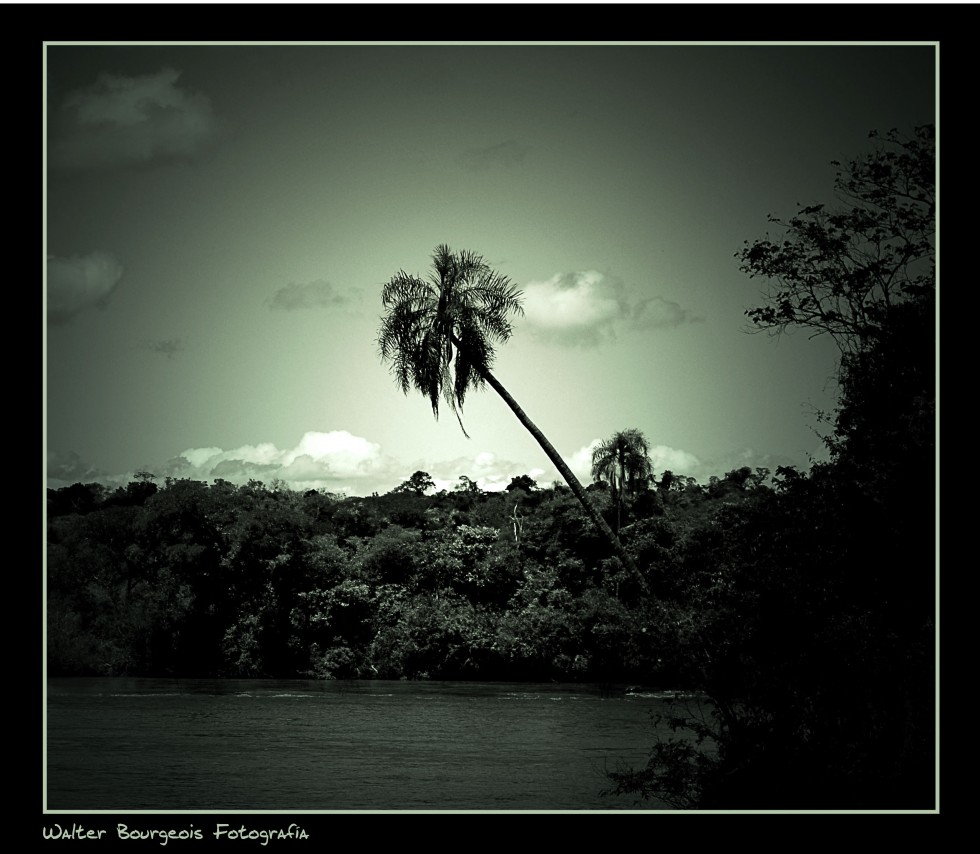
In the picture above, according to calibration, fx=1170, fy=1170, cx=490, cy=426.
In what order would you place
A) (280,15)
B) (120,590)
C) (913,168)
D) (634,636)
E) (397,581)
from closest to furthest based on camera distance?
(280,15) < (913,168) < (634,636) < (120,590) < (397,581)

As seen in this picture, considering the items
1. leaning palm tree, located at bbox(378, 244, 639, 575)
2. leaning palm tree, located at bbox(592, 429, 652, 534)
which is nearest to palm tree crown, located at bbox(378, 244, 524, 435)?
leaning palm tree, located at bbox(378, 244, 639, 575)

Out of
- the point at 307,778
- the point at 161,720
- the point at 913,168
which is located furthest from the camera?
the point at 161,720

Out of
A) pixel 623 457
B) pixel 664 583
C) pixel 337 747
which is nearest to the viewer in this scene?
pixel 664 583

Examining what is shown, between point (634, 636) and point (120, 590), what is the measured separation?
27.0 meters

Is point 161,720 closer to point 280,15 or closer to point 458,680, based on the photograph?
point 458,680

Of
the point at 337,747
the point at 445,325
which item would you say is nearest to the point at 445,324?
the point at 445,325

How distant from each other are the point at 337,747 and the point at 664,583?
335 inches

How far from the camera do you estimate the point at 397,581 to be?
4069cm

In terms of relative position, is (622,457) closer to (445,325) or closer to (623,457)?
(623,457)

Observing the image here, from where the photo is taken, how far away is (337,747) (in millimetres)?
21188

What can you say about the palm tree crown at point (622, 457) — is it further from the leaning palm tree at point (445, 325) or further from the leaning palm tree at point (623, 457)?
the leaning palm tree at point (445, 325)

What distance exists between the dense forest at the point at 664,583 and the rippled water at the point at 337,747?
1.93 m
